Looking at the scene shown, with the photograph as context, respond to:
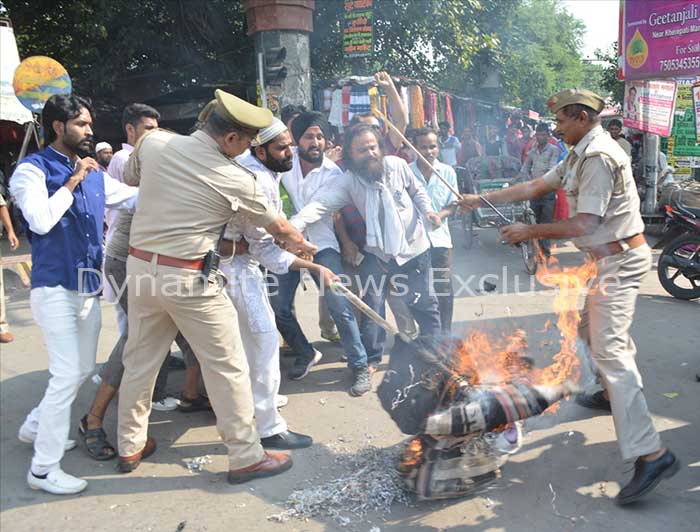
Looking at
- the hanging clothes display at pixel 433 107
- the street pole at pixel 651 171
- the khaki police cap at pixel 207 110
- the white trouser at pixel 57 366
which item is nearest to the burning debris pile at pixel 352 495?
the white trouser at pixel 57 366

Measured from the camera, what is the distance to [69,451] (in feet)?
12.9

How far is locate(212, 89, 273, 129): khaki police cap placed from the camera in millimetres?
3074

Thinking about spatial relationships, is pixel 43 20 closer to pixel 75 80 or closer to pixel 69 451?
pixel 75 80

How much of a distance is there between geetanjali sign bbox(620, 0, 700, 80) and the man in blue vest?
8.34 metres

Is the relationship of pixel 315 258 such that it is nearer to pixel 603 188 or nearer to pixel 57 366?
pixel 57 366

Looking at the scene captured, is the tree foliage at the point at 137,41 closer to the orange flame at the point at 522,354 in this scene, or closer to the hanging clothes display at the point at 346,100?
the hanging clothes display at the point at 346,100

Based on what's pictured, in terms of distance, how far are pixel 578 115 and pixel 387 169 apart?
65.1 inches

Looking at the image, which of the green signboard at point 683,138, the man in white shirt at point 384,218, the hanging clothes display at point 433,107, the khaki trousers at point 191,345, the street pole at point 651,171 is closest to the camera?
the khaki trousers at point 191,345

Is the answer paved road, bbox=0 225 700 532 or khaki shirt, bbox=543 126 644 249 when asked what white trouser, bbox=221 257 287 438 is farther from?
khaki shirt, bbox=543 126 644 249

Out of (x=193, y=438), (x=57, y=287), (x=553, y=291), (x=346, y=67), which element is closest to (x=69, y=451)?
(x=193, y=438)

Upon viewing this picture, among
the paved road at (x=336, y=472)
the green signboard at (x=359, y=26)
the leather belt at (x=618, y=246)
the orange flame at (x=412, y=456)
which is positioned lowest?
the paved road at (x=336, y=472)

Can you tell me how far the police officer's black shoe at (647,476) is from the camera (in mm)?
3090

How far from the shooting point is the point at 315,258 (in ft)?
16.0

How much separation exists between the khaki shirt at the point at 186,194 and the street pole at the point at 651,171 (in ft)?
32.6
